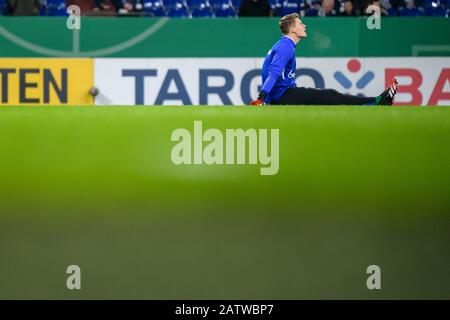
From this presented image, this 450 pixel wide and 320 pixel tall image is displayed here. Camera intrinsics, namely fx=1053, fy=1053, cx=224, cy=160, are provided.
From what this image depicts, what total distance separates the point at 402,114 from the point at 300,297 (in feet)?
2.86

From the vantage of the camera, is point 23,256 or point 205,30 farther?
point 205,30

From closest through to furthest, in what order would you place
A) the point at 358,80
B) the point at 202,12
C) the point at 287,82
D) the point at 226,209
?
1. the point at 226,209
2. the point at 287,82
3. the point at 358,80
4. the point at 202,12

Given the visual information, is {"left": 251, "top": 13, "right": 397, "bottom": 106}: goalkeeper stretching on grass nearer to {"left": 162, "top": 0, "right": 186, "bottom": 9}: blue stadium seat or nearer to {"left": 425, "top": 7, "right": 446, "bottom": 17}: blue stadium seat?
{"left": 425, "top": 7, "right": 446, "bottom": 17}: blue stadium seat

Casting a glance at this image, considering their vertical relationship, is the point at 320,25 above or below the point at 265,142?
above

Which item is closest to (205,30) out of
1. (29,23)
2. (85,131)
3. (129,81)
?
(129,81)

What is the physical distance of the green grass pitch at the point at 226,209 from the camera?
437 cm

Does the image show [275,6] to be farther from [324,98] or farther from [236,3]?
[324,98]

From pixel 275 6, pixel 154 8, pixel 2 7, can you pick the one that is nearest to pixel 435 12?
pixel 275 6

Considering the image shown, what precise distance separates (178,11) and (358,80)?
2220 millimetres

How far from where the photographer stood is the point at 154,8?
1156 cm

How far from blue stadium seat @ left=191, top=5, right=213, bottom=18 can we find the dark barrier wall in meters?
0.58

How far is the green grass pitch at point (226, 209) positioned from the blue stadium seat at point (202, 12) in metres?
7.29

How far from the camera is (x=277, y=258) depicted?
4402 millimetres
